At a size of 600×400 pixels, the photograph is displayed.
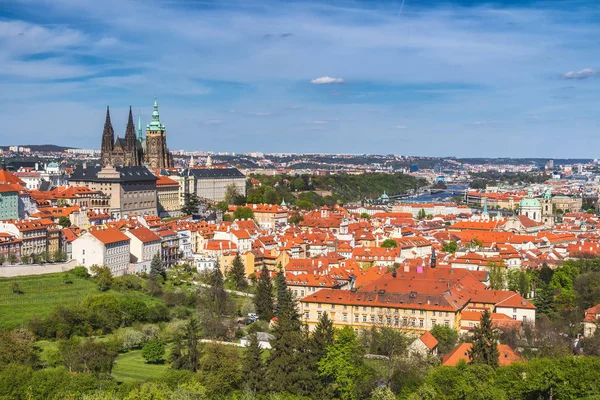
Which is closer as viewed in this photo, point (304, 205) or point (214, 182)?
point (304, 205)

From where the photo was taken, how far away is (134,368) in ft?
144

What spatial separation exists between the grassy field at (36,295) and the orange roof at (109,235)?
378 centimetres

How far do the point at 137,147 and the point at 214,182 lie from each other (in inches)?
496

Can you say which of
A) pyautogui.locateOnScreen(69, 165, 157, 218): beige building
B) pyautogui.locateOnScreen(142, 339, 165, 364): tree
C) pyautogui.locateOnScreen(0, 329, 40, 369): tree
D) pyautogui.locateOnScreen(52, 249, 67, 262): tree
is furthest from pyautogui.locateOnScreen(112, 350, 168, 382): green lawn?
pyautogui.locateOnScreen(69, 165, 157, 218): beige building

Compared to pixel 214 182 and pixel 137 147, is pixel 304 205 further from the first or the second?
pixel 137 147

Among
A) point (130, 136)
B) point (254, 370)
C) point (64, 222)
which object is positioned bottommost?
point (254, 370)

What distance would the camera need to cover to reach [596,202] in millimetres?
170750

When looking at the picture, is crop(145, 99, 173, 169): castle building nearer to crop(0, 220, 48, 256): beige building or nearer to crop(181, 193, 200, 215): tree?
crop(181, 193, 200, 215): tree

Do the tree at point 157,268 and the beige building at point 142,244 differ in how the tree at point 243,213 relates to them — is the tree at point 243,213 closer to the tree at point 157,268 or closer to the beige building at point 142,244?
the beige building at point 142,244

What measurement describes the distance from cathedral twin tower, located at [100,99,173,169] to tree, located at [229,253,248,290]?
54.0 metres

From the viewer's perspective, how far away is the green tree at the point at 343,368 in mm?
37656

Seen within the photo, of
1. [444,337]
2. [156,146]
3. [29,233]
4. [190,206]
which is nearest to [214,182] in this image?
[156,146]

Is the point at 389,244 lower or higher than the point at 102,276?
higher

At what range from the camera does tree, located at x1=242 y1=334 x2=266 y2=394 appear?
37.7 m
